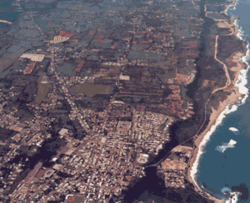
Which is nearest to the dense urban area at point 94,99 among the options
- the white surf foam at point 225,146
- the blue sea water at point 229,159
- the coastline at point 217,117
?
the coastline at point 217,117

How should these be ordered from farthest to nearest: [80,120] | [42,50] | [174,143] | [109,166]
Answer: [42,50], [80,120], [174,143], [109,166]

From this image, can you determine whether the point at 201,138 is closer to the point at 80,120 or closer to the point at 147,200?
the point at 147,200

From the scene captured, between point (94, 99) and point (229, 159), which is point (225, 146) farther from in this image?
point (94, 99)

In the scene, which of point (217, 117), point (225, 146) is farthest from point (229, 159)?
point (217, 117)

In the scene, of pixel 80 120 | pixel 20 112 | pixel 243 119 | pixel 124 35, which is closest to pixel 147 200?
pixel 80 120

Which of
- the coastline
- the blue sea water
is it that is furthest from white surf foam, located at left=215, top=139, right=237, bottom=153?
the coastline

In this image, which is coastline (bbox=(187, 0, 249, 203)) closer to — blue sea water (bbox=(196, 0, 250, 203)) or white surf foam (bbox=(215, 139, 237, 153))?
blue sea water (bbox=(196, 0, 250, 203))
